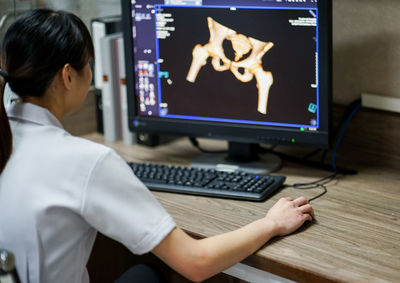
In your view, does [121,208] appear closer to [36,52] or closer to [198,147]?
[36,52]

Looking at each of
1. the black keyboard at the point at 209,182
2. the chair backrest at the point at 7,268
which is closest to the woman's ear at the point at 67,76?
the chair backrest at the point at 7,268

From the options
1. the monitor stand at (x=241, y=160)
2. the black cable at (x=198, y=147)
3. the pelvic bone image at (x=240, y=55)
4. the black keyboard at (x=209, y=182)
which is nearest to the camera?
the black keyboard at (x=209, y=182)

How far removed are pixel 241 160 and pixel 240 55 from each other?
319 mm

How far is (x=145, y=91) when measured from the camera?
177 centimetres

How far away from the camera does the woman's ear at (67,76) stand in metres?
1.14

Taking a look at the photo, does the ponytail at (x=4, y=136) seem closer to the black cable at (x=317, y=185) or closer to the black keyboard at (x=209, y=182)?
the black keyboard at (x=209, y=182)

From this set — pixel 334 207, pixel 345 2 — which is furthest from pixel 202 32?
pixel 334 207

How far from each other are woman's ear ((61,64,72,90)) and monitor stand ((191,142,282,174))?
0.66m

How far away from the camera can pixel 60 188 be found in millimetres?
1055

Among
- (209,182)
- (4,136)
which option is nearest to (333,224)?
(209,182)

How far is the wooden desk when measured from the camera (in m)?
1.13

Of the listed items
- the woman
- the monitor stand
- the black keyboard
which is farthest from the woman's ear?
the monitor stand

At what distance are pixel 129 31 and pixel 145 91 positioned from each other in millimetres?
180

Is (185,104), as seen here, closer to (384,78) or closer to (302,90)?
(302,90)
